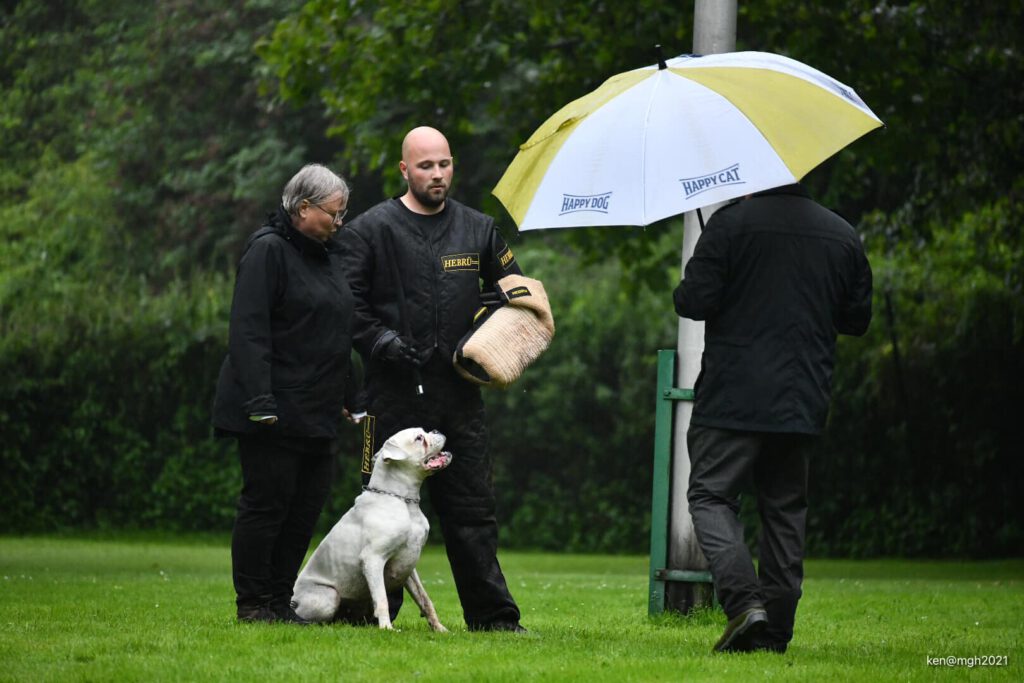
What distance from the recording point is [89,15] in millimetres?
22625

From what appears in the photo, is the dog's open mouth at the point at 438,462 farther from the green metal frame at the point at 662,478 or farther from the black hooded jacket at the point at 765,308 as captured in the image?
the green metal frame at the point at 662,478

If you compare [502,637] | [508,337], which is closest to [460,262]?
[508,337]

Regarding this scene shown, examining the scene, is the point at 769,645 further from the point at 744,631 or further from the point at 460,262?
the point at 460,262

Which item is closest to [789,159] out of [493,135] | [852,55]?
[852,55]

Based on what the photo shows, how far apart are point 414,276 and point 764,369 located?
163 cm

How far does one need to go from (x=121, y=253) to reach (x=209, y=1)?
15.0 feet

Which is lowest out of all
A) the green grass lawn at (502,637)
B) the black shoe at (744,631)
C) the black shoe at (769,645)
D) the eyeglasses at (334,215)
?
the green grass lawn at (502,637)

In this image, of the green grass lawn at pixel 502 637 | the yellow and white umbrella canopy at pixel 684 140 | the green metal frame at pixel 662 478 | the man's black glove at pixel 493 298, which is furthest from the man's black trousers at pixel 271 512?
the green metal frame at pixel 662 478

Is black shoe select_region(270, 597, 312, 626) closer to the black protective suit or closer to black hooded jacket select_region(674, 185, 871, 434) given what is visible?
the black protective suit

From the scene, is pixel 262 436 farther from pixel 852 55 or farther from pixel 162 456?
pixel 162 456

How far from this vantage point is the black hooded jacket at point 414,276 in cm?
660

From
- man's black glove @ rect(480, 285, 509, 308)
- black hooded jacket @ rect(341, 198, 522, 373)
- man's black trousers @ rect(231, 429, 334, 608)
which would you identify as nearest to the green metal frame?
man's black glove @ rect(480, 285, 509, 308)

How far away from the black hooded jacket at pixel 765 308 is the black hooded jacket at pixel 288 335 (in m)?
1.69

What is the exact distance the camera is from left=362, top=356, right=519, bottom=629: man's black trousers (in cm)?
661
